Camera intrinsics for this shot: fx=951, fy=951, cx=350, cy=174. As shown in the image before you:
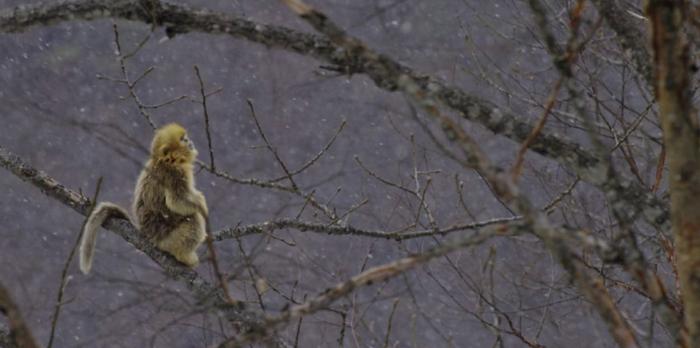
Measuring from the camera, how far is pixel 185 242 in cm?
463

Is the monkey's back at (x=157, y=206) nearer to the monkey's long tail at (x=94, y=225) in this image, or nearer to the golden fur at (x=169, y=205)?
the golden fur at (x=169, y=205)

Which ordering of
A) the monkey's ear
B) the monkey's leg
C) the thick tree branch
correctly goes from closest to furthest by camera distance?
the thick tree branch
the monkey's leg
the monkey's ear

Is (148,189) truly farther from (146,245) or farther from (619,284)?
(619,284)

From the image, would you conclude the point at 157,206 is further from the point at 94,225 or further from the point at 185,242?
the point at 94,225

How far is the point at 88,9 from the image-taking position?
291cm

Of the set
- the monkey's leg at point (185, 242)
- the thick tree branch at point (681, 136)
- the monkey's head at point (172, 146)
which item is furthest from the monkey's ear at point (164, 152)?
the thick tree branch at point (681, 136)

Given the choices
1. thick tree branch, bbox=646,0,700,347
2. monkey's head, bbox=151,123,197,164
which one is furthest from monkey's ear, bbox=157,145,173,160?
thick tree branch, bbox=646,0,700,347

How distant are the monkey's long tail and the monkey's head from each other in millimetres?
378

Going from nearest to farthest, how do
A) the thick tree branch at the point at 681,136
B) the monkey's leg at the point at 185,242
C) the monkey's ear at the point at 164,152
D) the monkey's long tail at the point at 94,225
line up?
1. the thick tree branch at the point at 681,136
2. the monkey's long tail at the point at 94,225
3. the monkey's leg at the point at 185,242
4. the monkey's ear at the point at 164,152

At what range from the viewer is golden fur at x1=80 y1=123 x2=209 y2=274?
455cm

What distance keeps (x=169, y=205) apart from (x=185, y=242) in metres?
0.21

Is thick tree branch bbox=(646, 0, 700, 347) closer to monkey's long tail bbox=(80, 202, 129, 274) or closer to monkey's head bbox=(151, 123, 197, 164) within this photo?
monkey's long tail bbox=(80, 202, 129, 274)

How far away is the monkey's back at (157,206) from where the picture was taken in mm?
4656

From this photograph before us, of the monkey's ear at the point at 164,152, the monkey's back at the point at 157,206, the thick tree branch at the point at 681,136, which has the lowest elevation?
the thick tree branch at the point at 681,136
